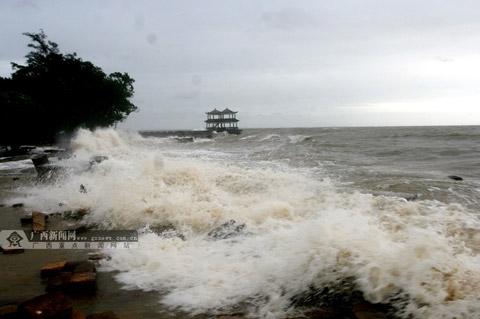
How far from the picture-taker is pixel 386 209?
502 cm

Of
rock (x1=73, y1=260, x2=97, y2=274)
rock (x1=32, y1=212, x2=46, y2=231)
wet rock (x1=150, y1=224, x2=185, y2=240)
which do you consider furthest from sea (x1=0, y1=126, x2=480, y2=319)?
rock (x1=32, y1=212, x2=46, y2=231)

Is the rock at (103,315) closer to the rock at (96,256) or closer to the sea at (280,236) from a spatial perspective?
the sea at (280,236)

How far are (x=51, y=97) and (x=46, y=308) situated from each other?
2886 cm

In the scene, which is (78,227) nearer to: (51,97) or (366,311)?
(366,311)

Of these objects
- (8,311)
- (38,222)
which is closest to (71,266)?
(8,311)

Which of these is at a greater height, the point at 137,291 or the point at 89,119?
the point at 89,119

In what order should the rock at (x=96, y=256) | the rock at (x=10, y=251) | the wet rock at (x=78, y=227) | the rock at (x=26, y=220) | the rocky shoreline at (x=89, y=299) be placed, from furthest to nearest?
the rock at (x=26, y=220) → the wet rock at (x=78, y=227) → the rock at (x=10, y=251) → the rock at (x=96, y=256) → the rocky shoreline at (x=89, y=299)

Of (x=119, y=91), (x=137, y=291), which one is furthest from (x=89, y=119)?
(x=137, y=291)

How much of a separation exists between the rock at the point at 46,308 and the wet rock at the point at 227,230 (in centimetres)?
222

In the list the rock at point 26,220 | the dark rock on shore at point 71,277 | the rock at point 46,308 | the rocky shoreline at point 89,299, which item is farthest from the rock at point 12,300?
the rock at point 26,220

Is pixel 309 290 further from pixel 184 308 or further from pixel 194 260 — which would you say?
pixel 194 260

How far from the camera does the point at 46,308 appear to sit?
2113 mm

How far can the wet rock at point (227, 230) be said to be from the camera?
4195 millimetres

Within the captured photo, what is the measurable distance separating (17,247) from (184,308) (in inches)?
107
